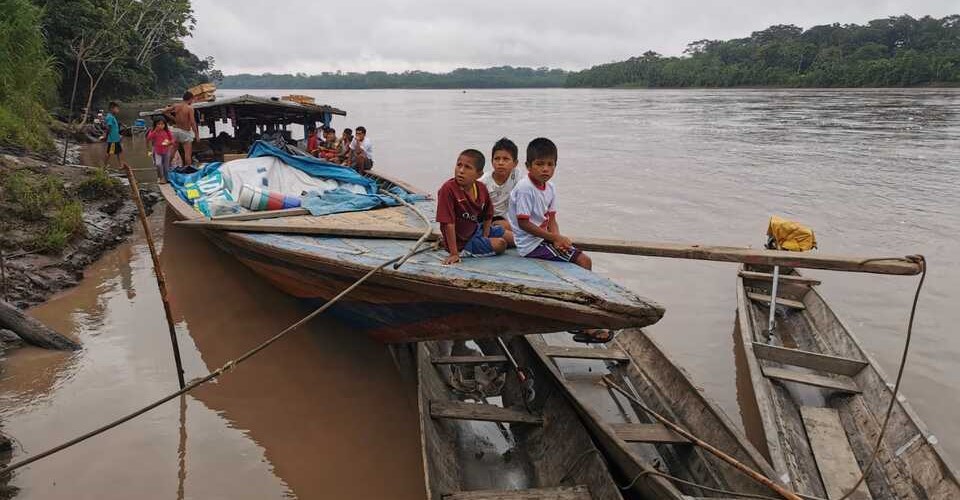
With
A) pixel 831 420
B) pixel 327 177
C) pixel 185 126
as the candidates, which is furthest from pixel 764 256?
pixel 185 126

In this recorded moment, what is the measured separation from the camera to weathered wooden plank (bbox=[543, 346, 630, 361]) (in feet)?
14.1

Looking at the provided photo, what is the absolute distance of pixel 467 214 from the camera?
11.6ft

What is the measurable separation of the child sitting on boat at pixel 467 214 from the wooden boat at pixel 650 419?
96 centimetres

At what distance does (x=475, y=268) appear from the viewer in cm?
330

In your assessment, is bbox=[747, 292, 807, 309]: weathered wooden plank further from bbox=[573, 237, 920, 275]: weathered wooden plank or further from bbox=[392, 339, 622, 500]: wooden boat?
bbox=[573, 237, 920, 275]: weathered wooden plank

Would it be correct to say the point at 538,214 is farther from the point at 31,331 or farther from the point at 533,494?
the point at 31,331

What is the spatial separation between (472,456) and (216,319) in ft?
10.9

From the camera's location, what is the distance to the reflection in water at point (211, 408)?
11.1 feet

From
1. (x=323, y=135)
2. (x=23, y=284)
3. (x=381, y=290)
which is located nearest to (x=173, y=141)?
(x=323, y=135)

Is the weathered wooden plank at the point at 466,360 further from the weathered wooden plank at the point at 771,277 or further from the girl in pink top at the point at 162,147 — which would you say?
the girl in pink top at the point at 162,147

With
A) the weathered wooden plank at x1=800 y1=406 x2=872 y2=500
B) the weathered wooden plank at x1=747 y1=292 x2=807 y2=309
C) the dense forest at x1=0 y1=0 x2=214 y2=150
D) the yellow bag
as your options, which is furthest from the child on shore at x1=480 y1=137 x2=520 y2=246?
the dense forest at x1=0 y1=0 x2=214 y2=150

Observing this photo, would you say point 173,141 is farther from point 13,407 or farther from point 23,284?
point 13,407

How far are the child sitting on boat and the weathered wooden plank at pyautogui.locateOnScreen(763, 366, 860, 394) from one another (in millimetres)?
2197

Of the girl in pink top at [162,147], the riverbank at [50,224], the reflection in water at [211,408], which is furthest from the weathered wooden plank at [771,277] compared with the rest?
the girl in pink top at [162,147]
